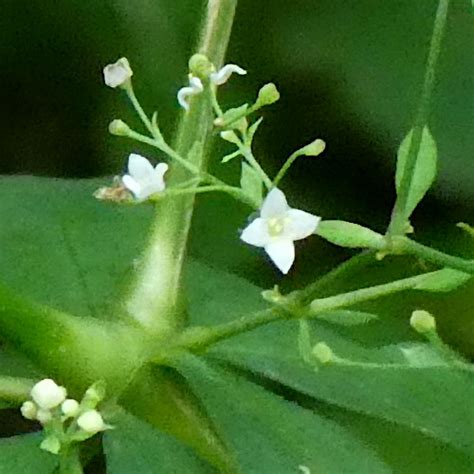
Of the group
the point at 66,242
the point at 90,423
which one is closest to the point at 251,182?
the point at 90,423

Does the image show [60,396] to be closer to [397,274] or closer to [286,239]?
[286,239]

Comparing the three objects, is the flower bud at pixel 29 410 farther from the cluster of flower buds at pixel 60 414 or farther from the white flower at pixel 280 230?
the white flower at pixel 280 230

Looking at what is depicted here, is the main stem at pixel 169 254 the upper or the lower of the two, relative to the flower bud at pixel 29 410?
upper

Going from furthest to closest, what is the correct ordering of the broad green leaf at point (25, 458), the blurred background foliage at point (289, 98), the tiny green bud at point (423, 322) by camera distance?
the blurred background foliage at point (289, 98) → the broad green leaf at point (25, 458) → the tiny green bud at point (423, 322)

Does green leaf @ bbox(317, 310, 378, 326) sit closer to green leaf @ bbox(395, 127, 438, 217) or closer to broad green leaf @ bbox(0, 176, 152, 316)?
green leaf @ bbox(395, 127, 438, 217)

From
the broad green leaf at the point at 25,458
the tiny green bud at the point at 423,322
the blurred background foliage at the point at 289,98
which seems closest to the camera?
the tiny green bud at the point at 423,322

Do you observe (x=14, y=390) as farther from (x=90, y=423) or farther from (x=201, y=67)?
(x=201, y=67)

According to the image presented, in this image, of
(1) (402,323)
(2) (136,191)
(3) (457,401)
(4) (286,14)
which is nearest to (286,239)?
(2) (136,191)

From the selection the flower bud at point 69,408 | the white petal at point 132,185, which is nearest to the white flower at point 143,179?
the white petal at point 132,185
